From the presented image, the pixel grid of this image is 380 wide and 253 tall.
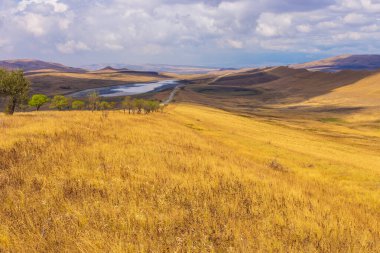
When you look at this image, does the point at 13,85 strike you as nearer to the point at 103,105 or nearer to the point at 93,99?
the point at 93,99

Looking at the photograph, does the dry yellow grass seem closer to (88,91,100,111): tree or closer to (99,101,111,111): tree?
(88,91,100,111): tree

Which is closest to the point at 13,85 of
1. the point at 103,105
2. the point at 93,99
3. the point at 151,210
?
the point at 93,99

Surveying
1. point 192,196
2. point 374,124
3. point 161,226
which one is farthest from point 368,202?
point 374,124

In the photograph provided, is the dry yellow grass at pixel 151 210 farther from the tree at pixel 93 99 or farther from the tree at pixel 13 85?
the tree at pixel 93 99

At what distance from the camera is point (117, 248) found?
5.66 m

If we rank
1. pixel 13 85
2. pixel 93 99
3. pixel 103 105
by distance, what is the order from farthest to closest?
pixel 103 105
pixel 93 99
pixel 13 85

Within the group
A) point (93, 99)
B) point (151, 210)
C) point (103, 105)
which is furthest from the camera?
point (103, 105)

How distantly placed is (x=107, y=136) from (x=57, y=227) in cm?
1351

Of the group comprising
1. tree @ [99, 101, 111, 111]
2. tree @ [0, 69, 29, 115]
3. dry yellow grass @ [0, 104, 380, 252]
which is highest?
tree @ [0, 69, 29, 115]

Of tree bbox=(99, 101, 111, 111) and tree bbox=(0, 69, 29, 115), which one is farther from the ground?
tree bbox=(0, 69, 29, 115)

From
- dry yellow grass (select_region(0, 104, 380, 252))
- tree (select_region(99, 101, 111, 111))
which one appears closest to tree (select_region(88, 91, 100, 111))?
tree (select_region(99, 101, 111, 111))

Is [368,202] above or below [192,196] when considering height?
below

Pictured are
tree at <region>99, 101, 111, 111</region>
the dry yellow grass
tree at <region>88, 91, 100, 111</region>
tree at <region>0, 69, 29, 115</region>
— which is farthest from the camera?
tree at <region>99, 101, 111, 111</region>

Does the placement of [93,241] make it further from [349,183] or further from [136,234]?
[349,183]
